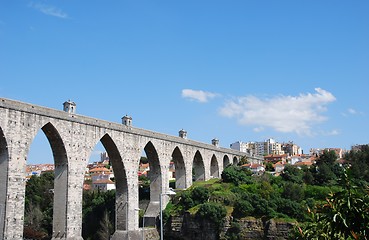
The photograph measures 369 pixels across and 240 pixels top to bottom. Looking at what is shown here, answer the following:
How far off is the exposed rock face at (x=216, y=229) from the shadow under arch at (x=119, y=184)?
262 inches

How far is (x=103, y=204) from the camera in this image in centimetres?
5322

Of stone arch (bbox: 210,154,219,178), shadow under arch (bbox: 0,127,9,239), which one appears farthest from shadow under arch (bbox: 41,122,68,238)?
stone arch (bbox: 210,154,219,178)

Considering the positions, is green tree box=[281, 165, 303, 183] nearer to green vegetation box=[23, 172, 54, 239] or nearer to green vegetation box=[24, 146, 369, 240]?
green vegetation box=[24, 146, 369, 240]

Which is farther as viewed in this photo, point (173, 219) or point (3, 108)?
point (173, 219)

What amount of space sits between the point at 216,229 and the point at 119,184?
10.8m

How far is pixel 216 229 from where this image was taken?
42.7m

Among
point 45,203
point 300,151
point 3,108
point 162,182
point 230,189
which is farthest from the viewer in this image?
point 300,151

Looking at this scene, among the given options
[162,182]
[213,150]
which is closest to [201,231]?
[162,182]

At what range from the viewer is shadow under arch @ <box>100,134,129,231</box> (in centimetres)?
4025

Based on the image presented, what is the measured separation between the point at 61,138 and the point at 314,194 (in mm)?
29786

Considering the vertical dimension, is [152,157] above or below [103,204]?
above

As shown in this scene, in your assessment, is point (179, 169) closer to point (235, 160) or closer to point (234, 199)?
point (234, 199)

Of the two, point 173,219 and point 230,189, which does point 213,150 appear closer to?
point 230,189

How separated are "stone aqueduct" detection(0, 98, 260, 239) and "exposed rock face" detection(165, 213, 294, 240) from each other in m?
2.88
